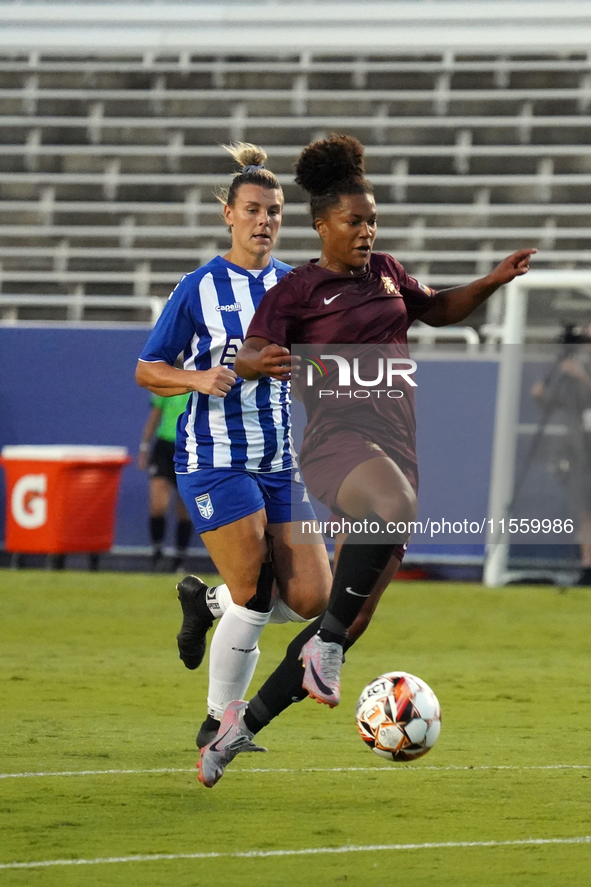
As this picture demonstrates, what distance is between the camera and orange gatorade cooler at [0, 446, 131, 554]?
11.7 metres

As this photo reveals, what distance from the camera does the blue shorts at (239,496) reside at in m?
4.73

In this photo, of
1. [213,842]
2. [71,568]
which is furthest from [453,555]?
[213,842]

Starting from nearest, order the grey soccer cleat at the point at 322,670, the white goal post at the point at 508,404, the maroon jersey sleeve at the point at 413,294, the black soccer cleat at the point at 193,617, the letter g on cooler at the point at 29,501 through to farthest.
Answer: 1. the grey soccer cleat at the point at 322,670
2. the maroon jersey sleeve at the point at 413,294
3. the black soccer cleat at the point at 193,617
4. the white goal post at the point at 508,404
5. the letter g on cooler at the point at 29,501

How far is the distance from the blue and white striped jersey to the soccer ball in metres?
1.03

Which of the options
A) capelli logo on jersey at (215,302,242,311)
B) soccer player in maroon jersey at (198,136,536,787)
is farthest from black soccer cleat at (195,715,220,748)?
Answer: capelli logo on jersey at (215,302,242,311)

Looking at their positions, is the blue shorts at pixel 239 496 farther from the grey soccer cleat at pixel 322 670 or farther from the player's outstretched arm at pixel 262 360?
the grey soccer cleat at pixel 322 670

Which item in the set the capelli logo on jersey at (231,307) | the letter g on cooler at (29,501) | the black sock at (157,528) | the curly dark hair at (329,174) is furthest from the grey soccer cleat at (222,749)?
the letter g on cooler at (29,501)

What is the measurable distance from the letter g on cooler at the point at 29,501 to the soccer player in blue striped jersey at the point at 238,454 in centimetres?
696

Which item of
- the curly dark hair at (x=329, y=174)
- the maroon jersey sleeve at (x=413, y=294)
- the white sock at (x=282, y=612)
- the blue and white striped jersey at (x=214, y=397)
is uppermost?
the curly dark hair at (x=329, y=174)

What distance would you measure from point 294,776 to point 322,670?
0.85 m

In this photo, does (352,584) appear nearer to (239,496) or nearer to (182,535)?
(239,496)

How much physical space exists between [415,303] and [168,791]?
1.92 metres

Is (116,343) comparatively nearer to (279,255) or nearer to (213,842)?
(279,255)

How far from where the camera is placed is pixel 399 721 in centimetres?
425
